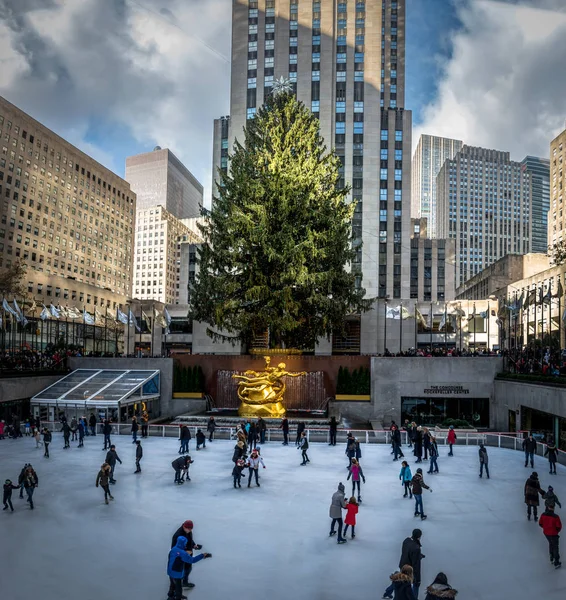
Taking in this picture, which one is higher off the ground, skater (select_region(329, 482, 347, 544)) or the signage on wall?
the signage on wall

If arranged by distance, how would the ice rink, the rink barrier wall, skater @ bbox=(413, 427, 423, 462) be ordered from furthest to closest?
1. the rink barrier wall
2. skater @ bbox=(413, 427, 423, 462)
3. the ice rink

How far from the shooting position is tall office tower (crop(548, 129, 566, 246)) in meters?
106

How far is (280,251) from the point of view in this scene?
133 ft

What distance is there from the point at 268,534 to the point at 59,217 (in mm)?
112091

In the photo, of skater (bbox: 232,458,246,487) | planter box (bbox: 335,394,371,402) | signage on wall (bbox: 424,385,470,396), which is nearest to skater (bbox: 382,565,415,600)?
skater (bbox: 232,458,246,487)

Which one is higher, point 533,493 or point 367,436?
point 533,493

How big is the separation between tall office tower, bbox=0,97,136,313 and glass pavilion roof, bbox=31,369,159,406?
162 feet

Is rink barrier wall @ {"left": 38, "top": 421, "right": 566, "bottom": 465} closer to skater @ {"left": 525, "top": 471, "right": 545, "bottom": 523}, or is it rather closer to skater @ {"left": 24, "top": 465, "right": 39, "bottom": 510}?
skater @ {"left": 525, "top": 471, "right": 545, "bottom": 523}

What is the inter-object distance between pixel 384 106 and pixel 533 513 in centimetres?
8919

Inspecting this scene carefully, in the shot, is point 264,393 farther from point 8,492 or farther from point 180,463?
point 8,492

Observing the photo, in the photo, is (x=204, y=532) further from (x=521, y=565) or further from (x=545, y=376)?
(x=545, y=376)

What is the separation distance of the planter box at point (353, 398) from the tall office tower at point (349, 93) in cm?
4299

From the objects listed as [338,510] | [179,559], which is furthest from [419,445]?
[179,559]

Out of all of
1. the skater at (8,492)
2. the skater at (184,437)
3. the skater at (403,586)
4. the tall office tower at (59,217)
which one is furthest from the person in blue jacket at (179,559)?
the tall office tower at (59,217)
